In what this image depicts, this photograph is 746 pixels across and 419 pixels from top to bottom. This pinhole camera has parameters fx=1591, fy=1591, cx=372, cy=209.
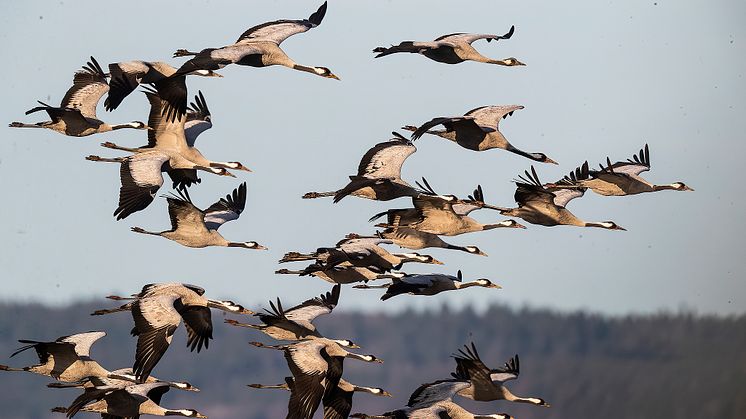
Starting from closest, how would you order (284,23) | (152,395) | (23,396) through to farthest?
(152,395) → (284,23) → (23,396)

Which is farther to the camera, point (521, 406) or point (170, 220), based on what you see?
point (521, 406)

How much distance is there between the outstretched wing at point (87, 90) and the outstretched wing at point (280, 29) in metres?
3.05

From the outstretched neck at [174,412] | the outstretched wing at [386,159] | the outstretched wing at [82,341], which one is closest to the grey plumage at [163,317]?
the outstretched wing at [82,341]

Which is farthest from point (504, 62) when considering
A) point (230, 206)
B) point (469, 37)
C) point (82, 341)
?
point (82, 341)

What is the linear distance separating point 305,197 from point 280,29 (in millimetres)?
2780

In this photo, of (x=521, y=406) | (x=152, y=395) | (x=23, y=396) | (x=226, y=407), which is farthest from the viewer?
(x=23, y=396)

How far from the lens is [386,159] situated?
83.9 feet

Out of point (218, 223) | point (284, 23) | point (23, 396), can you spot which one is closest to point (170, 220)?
point (218, 223)

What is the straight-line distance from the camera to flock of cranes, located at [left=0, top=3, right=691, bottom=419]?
23406mm

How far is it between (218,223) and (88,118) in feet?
9.63

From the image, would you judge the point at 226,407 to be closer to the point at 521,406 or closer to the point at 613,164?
the point at 521,406

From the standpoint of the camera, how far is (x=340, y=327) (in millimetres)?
37625

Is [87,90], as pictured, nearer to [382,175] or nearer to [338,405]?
[382,175]

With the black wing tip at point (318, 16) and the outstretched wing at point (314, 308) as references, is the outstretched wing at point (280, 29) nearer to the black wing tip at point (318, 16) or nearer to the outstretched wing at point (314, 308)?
the black wing tip at point (318, 16)
